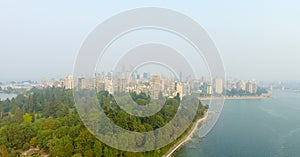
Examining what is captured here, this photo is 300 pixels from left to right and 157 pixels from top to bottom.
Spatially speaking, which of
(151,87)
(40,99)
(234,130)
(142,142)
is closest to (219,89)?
(142,142)

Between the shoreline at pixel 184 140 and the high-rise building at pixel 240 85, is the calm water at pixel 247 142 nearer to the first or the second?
the shoreline at pixel 184 140

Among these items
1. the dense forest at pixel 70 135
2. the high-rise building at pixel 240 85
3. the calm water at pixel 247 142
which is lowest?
the calm water at pixel 247 142

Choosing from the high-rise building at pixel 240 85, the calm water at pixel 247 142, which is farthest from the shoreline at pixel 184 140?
the high-rise building at pixel 240 85

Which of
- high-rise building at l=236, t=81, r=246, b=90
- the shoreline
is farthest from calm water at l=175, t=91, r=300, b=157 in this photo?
high-rise building at l=236, t=81, r=246, b=90

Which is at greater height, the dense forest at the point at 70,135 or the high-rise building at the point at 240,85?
the high-rise building at the point at 240,85

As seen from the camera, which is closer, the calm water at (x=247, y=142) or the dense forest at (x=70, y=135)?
the dense forest at (x=70, y=135)

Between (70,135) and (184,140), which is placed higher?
(70,135)

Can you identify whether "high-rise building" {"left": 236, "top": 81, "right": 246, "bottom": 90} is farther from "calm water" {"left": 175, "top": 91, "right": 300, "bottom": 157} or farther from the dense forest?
the dense forest

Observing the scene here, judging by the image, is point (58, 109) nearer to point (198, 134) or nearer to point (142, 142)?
point (198, 134)

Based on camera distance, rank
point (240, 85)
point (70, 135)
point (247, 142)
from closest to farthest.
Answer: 1. point (70, 135)
2. point (247, 142)
3. point (240, 85)

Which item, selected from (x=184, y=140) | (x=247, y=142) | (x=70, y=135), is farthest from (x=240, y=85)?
(x=70, y=135)

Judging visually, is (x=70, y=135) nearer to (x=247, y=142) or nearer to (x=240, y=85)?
(x=247, y=142)
